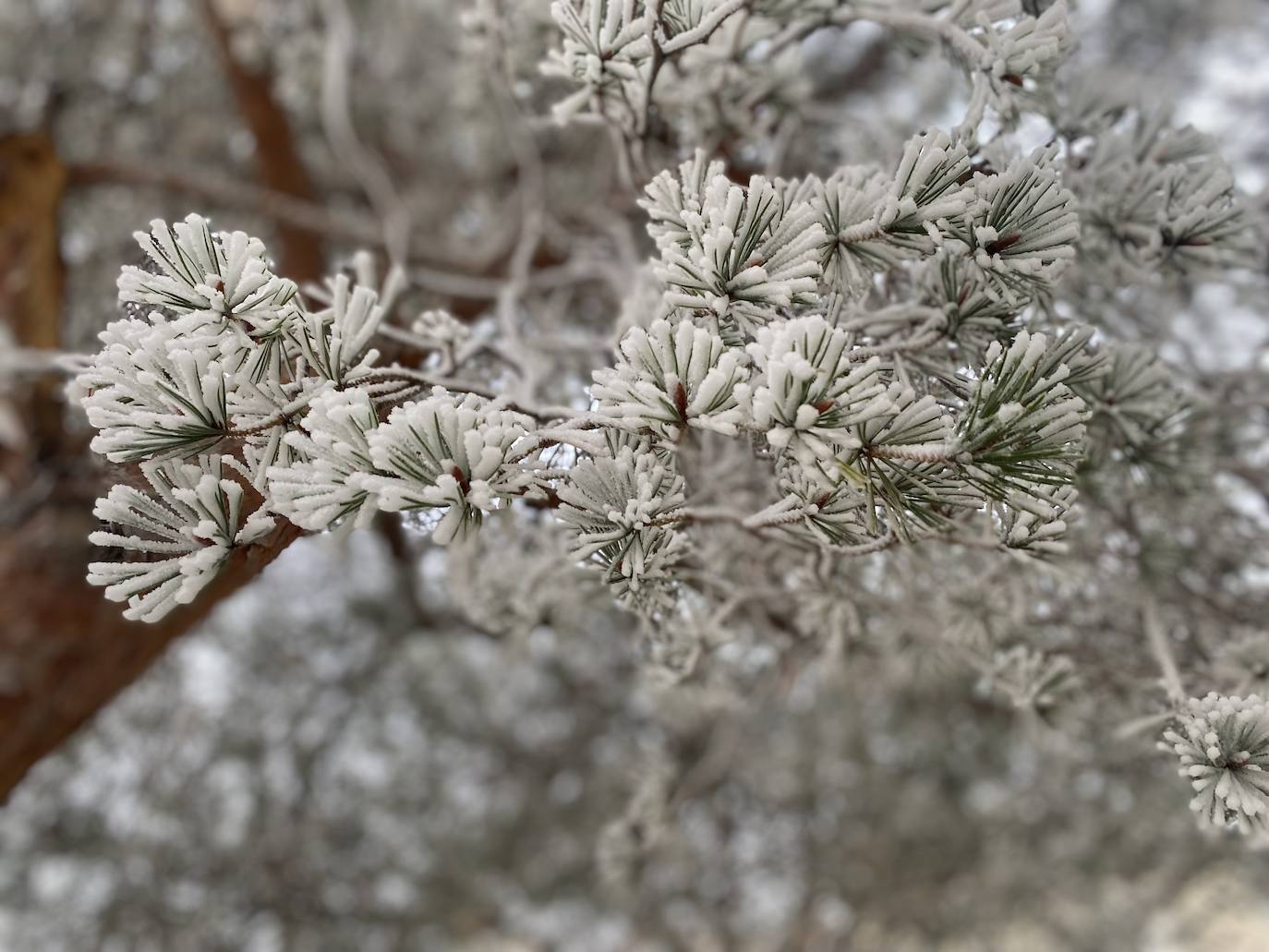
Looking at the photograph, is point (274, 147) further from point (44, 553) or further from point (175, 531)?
point (175, 531)

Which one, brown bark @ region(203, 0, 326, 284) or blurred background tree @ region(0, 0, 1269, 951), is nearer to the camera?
blurred background tree @ region(0, 0, 1269, 951)

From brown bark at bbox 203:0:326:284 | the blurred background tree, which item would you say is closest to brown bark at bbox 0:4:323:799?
the blurred background tree

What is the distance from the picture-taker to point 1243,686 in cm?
139

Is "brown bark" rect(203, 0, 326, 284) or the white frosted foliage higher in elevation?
the white frosted foliage

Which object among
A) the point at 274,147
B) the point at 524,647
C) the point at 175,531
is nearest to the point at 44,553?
the point at 524,647

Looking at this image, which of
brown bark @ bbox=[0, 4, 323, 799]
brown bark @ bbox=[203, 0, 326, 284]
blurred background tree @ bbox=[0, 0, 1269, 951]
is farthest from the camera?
brown bark @ bbox=[203, 0, 326, 284]

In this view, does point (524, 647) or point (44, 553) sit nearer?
point (44, 553)

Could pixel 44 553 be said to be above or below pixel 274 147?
below

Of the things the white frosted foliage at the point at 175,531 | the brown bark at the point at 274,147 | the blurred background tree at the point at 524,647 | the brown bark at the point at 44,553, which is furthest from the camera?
the brown bark at the point at 274,147

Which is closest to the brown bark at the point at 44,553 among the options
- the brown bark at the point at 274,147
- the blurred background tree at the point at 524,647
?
the blurred background tree at the point at 524,647

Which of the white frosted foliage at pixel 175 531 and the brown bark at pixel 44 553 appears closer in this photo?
the white frosted foliage at pixel 175 531

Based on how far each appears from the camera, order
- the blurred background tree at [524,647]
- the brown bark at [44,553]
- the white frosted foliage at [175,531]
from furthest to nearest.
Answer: the brown bark at [44,553]
the blurred background tree at [524,647]
the white frosted foliage at [175,531]

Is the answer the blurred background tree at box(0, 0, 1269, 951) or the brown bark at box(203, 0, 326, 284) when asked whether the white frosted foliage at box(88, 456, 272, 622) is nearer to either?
the blurred background tree at box(0, 0, 1269, 951)

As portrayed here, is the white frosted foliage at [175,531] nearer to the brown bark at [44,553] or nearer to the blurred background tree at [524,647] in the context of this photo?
the blurred background tree at [524,647]
